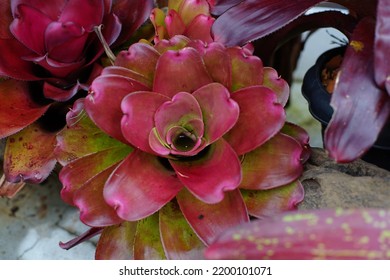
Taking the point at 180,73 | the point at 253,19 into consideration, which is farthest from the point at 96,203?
the point at 253,19

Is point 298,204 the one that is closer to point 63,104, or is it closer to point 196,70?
point 196,70

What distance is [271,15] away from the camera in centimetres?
72

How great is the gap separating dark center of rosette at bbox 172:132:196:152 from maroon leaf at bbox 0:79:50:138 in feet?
0.78

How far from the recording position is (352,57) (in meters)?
0.64

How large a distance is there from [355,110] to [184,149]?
0.65 ft

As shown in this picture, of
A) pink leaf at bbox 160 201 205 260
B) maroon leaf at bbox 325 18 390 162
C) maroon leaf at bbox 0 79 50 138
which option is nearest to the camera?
maroon leaf at bbox 325 18 390 162

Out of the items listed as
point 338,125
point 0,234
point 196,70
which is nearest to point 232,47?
point 196,70

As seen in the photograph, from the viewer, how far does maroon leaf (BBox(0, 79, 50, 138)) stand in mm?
786

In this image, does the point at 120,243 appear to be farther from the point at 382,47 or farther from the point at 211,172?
the point at 382,47

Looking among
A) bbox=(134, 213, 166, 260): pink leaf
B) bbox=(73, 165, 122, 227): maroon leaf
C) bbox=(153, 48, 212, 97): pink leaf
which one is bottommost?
bbox=(134, 213, 166, 260): pink leaf

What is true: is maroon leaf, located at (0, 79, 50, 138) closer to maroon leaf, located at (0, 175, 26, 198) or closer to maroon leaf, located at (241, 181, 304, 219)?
maroon leaf, located at (0, 175, 26, 198)

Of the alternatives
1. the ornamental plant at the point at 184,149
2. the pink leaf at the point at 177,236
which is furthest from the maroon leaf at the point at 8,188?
the pink leaf at the point at 177,236

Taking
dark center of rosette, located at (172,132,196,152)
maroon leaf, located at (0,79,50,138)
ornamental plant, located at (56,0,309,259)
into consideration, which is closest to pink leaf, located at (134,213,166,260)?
ornamental plant, located at (56,0,309,259)

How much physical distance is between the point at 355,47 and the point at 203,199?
0.83ft
